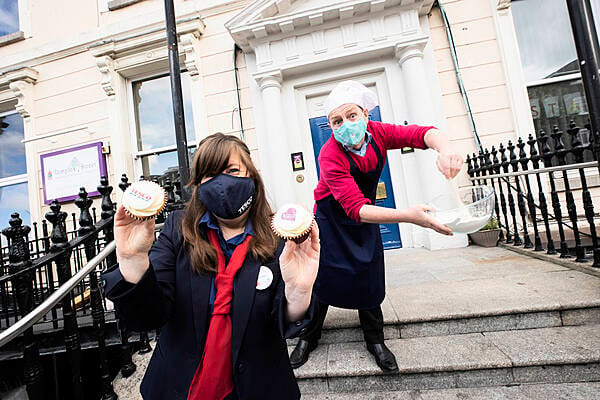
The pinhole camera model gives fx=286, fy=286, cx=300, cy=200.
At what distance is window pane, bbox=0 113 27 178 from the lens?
252 inches

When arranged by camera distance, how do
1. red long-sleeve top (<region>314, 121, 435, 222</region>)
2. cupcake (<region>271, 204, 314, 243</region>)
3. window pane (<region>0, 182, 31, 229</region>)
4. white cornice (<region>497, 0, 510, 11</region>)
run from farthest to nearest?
window pane (<region>0, 182, 31, 229</region>), white cornice (<region>497, 0, 510, 11</region>), red long-sleeve top (<region>314, 121, 435, 222</region>), cupcake (<region>271, 204, 314, 243</region>)

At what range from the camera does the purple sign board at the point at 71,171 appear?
17.4ft

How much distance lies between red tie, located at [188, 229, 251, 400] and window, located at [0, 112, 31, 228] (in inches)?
298

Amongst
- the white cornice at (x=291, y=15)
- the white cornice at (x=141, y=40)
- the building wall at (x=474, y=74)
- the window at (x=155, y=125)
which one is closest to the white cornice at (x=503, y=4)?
the building wall at (x=474, y=74)

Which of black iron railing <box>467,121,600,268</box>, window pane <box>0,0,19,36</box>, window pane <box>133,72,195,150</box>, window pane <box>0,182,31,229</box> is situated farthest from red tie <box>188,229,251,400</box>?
window pane <box>0,0,19,36</box>

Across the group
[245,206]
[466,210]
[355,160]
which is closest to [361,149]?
[355,160]

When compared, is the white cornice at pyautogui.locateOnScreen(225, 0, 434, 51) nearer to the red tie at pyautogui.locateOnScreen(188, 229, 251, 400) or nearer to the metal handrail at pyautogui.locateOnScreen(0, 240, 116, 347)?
the metal handrail at pyautogui.locateOnScreen(0, 240, 116, 347)

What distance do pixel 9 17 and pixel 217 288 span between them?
931 centimetres

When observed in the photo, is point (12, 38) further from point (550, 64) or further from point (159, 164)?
point (550, 64)

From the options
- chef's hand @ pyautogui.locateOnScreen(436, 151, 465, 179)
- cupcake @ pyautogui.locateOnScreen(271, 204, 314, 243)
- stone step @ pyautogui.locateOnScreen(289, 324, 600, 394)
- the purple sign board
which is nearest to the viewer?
cupcake @ pyautogui.locateOnScreen(271, 204, 314, 243)

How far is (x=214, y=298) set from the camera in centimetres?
106

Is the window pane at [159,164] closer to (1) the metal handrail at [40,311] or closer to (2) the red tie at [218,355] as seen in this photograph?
(1) the metal handrail at [40,311]

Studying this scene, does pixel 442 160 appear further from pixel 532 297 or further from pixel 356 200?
pixel 532 297

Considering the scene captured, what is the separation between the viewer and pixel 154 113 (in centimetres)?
571
